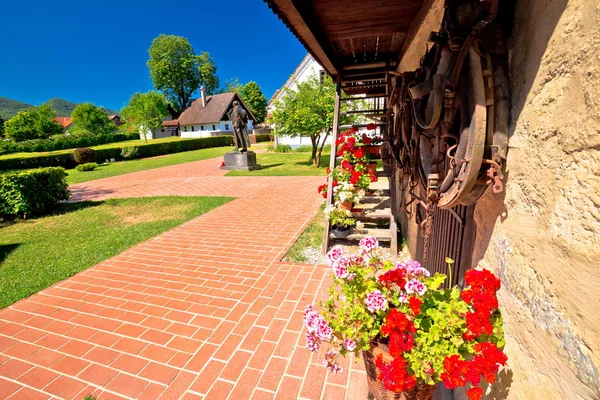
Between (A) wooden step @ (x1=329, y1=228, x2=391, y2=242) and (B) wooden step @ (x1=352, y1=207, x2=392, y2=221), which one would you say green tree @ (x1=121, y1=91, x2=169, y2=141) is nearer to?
(B) wooden step @ (x1=352, y1=207, x2=392, y2=221)

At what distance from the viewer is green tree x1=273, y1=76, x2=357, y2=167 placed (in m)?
12.5

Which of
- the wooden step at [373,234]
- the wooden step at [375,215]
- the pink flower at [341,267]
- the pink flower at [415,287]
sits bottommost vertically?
the wooden step at [373,234]

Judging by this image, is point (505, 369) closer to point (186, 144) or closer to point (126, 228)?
point (126, 228)

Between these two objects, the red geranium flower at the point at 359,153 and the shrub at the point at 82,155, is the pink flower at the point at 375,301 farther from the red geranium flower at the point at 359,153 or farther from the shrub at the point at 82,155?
the shrub at the point at 82,155

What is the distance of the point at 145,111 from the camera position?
33469 mm

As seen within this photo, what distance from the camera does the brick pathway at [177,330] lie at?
2266mm

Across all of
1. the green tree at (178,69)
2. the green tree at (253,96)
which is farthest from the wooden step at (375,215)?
the green tree at (178,69)

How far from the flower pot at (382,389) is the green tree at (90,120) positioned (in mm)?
57909

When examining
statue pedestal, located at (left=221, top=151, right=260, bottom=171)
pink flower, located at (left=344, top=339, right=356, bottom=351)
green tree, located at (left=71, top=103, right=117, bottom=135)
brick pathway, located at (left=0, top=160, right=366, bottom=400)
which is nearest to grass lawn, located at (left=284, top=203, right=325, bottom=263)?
brick pathway, located at (left=0, top=160, right=366, bottom=400)

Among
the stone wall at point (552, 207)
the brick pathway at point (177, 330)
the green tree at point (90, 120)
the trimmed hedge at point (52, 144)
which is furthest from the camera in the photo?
the green tree at point (90, 120)

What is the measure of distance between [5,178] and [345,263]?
386 inches

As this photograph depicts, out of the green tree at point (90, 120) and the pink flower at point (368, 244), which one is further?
the green tree at point (90, 120)

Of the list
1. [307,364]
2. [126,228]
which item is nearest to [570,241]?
[307,364]

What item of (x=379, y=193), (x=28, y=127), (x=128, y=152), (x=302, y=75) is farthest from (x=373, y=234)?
(x=28, y=127)
